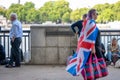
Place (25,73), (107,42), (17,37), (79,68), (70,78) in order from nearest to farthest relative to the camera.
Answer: (79,68) < (70,78) < (25,73) < (17,37) < (107,42)

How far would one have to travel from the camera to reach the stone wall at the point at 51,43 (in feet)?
41.0

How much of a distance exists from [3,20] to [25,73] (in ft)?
27.5

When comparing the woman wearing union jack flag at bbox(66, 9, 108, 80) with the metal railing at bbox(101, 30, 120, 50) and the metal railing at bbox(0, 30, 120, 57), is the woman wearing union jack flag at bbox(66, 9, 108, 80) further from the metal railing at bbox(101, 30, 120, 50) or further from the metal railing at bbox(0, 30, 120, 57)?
the metal railing at bbox(101, 30, 120, 50)

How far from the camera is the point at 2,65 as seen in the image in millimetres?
12492

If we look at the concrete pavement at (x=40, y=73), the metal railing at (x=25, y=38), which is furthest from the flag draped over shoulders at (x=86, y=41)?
the metal railing at (x=25, y=38)

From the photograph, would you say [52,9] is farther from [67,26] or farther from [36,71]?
[36,71]

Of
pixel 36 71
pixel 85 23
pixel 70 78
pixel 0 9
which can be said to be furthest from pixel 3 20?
pixel 85 23

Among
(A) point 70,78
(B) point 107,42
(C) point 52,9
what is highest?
(C) point 52,9

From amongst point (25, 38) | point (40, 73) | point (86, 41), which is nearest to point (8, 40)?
point (25, 38)

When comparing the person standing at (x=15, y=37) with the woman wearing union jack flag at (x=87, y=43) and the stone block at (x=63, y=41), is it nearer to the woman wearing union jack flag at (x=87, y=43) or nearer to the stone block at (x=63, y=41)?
the stone block at (x=63, y=41)

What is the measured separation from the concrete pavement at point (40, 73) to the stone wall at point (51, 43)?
370mm

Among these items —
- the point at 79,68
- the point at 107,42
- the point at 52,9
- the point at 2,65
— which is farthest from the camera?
the point at 52,9

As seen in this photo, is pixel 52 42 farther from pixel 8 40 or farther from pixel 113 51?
pixel 113 51

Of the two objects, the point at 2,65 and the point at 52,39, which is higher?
the point at 52,39
